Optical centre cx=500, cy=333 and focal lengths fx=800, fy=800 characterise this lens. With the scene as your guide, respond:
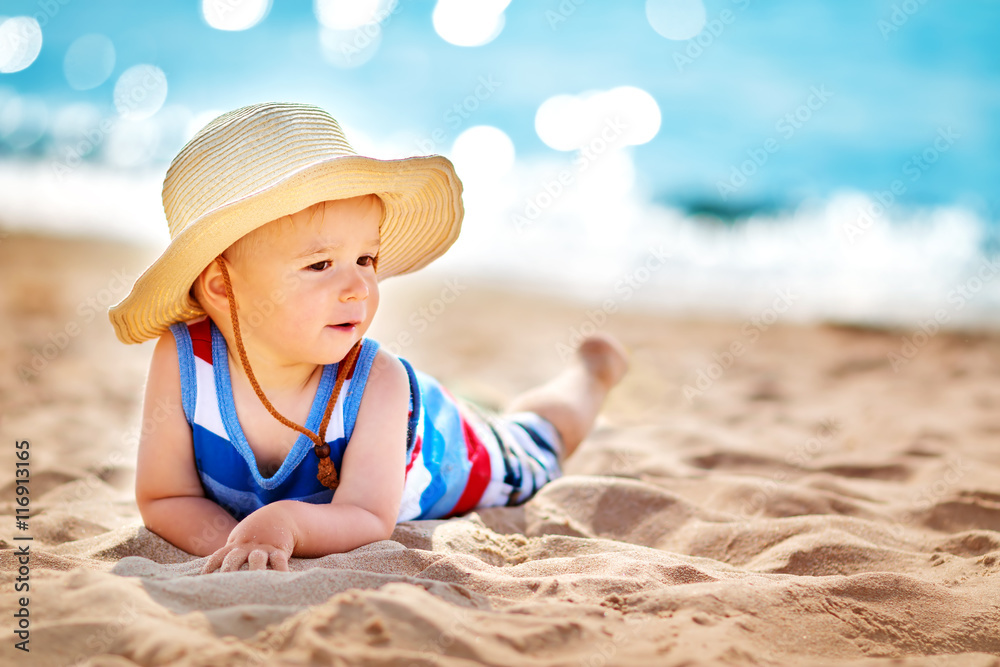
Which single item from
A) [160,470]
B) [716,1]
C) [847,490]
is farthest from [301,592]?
[716,1]

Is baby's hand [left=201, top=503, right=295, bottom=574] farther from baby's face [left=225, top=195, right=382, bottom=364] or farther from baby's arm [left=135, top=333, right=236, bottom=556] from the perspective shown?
baby's face [left=225, top=195, right=382, bottom=364]

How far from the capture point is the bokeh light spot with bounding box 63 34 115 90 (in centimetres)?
1423

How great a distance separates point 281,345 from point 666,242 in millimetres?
8275

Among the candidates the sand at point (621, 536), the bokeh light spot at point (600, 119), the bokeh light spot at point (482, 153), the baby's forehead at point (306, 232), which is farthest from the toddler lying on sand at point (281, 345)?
the bokeh light spot at point (600, 119)

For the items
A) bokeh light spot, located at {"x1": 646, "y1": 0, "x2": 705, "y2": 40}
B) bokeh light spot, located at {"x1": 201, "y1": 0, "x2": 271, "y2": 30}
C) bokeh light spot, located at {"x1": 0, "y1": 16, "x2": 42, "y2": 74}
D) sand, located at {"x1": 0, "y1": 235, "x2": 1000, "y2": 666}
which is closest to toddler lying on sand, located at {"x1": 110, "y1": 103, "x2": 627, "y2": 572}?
sand, located at {"x1": 0, "y1": 235, "x2": 1000, "y2": 666}

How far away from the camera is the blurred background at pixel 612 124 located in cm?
852

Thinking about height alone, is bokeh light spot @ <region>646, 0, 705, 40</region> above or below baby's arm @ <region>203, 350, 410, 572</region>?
above

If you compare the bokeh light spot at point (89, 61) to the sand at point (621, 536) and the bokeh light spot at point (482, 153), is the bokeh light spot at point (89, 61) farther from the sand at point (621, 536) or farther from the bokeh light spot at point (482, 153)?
the sand at point (621, 536)

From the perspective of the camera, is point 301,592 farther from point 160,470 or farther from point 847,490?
point 847,490

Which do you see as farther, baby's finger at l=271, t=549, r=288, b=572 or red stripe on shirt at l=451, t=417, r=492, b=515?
red stripe on shirt at l=451, t=417, r=492, b=515

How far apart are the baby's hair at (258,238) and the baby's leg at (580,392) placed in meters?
1.63

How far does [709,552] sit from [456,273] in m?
5.65

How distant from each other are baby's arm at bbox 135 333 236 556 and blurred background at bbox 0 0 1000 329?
531 cm

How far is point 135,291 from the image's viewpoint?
220 centimetres
